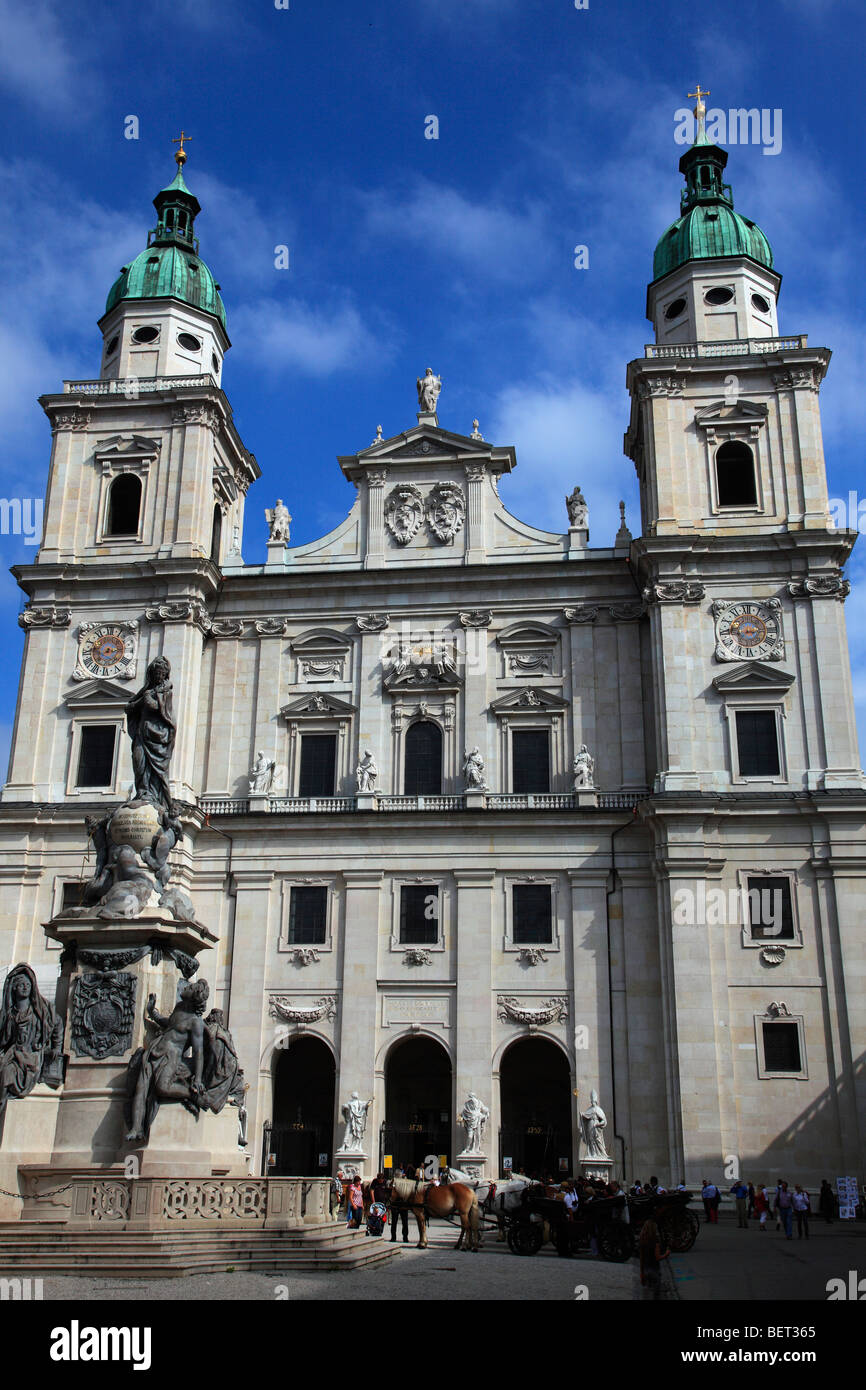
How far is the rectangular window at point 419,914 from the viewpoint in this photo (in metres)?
37.3

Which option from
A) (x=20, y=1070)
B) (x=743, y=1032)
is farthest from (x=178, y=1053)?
(x=743, y=1032)

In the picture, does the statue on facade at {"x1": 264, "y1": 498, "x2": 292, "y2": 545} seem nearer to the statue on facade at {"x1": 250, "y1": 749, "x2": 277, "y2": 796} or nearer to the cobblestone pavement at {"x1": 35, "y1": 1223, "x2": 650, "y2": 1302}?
the statue on facade at {"x1": 250, "y1": 749, "x2": 277, "y2": 796}

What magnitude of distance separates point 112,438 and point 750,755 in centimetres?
2333

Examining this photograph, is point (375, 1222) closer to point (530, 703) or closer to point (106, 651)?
point (530, 703)

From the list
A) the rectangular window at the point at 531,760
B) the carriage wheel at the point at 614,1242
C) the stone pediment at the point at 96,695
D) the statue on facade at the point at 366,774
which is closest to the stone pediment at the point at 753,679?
the rectangular window at the point at 531,760

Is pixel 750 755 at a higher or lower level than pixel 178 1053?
higher

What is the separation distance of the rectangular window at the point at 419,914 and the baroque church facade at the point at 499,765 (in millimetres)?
93

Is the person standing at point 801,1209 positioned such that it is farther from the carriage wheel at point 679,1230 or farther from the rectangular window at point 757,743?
the rectangular window at point 757,743

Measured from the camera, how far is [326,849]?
38.3 m

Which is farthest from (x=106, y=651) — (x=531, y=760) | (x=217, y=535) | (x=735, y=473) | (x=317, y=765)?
(x=735, y=473)

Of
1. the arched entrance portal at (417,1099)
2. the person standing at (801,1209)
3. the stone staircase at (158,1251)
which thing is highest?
the arched entrance portal at (417,1099)

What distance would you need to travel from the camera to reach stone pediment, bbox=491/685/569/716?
39625mm

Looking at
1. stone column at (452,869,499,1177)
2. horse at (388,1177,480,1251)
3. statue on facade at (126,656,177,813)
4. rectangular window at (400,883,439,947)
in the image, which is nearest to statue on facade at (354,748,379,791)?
rectangular window at (400,883,439,947)
